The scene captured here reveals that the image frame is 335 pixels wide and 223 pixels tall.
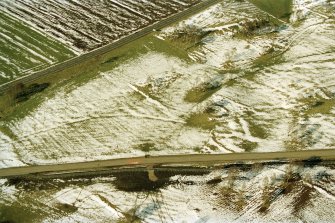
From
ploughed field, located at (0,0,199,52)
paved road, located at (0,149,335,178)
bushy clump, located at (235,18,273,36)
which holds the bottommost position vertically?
paved road, located at (0,149,335,178)

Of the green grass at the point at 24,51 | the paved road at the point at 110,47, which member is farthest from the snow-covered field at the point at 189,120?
the green grass at the point at 24,51

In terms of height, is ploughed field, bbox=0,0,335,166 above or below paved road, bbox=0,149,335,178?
above

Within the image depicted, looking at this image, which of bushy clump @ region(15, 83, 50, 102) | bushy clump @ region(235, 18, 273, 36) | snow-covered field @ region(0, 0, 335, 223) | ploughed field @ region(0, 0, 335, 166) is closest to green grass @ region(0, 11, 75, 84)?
snow-covered field @ region(0, 0, 335, 223)

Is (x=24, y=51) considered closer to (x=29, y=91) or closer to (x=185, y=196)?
(x=29, y=91)

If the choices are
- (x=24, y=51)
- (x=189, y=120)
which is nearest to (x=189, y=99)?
(x=189, y=120)

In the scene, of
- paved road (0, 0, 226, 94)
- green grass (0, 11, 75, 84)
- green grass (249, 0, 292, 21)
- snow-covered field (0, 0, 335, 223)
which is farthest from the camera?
green grass (249, 0, 292, 21)

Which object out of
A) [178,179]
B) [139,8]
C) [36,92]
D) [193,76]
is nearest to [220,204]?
[178,179]

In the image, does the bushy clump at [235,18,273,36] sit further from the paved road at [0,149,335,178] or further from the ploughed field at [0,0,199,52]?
the paved road at [0,149,335,178]
